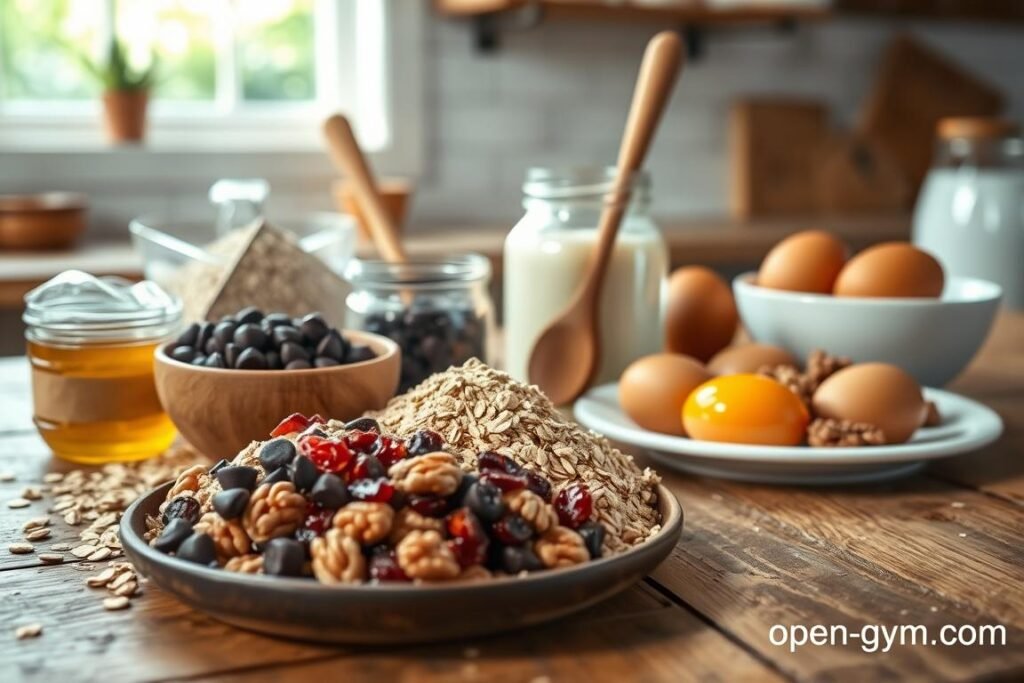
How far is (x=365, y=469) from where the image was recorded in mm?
701

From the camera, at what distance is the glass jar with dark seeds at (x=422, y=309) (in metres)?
1.22

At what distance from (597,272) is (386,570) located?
67 centimetres

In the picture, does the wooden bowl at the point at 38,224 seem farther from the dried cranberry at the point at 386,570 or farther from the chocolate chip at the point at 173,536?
the dried cranberry at the point at 386,570

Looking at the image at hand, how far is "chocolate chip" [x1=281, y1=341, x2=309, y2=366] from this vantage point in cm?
98

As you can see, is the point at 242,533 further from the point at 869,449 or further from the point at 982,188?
the point at 982,188

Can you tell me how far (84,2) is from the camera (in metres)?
2.92

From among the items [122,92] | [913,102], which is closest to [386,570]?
[122,92]

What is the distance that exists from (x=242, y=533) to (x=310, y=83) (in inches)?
103

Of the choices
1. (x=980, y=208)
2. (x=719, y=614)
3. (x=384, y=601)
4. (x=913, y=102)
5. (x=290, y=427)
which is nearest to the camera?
(x=384, y=601)

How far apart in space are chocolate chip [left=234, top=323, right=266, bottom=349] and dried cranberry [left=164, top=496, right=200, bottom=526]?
Answer: 9.6 inches

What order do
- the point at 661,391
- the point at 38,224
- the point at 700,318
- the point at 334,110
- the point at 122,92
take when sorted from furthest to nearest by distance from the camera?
the point at 334,110, the point at 122,92, the point at 38,224, the point at 700,318, the point at 661,391

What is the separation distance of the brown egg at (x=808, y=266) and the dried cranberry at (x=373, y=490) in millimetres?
749

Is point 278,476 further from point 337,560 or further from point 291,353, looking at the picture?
point 291,353

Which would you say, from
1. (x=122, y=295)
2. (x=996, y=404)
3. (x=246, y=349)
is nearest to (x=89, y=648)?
(x=246, y=349)
